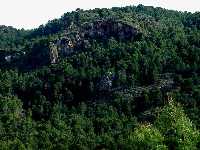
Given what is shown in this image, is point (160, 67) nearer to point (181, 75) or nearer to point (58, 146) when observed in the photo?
point (181, 75)

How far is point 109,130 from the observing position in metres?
154

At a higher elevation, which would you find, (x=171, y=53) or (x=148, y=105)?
(x=171, y=53)

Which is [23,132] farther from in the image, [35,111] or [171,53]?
[171,53]

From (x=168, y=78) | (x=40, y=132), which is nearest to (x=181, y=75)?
(x=168, y=78)

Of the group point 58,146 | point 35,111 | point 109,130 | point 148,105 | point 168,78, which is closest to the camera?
point 58,146

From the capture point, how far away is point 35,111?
641ft

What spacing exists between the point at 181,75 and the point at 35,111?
1957 inches

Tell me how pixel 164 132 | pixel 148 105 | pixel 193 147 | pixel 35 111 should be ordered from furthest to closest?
1. pixel 35 111
2. pixel 148 105
3. pixel 164 132
4. pixel 193 147

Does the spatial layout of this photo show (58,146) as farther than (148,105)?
No

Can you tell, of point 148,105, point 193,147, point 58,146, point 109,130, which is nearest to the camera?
point 193,147

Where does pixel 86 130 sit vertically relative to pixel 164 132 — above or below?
below

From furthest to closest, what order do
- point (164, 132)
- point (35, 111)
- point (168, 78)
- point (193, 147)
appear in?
1. point (35, 111)
2. point (168, 78)
3. point (164, 132)
4. point (193, 147)

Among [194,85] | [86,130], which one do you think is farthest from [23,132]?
[194,85]

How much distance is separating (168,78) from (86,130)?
33.7 m
